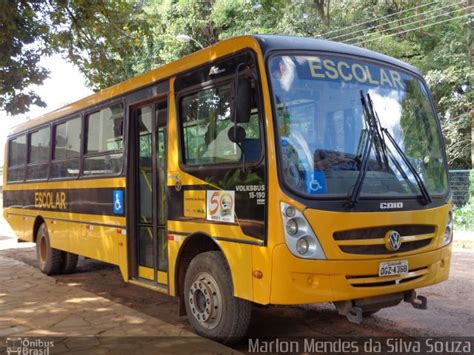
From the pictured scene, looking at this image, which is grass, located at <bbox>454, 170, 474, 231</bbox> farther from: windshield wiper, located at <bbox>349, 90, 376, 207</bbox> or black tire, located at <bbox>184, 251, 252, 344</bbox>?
black tire, located at <bbox>184, 251, 252, 344</bbox>

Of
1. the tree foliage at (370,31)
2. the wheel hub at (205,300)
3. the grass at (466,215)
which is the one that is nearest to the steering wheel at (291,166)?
the wheel hub at (205,300)

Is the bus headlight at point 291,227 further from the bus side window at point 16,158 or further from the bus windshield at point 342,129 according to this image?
the bus side window at point 16,158

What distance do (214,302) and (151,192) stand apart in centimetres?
181

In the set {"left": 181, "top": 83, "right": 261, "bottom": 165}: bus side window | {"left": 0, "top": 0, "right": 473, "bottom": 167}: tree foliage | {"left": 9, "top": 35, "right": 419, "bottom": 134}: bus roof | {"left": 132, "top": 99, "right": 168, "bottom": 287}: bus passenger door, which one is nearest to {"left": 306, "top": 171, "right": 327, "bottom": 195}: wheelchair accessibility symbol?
{"left": 181, "top": 83, "right": 261, "bottom": 165}: bus side window

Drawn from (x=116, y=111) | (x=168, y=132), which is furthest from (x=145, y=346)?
(x=116, y=111)

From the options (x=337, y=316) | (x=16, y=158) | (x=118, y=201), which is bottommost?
(x=337, y=316)

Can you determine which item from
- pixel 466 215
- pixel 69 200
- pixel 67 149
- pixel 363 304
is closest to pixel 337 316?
pixel 363 304

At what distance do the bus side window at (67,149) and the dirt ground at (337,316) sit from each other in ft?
6.15

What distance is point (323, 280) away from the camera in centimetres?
427

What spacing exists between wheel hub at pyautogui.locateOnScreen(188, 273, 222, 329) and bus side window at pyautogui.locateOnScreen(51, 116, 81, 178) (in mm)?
3668

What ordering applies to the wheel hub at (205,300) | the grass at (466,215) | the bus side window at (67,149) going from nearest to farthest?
1. the wheel hub at (205,300)
2. the bus side window at (67,149)
3. the grass at (466,215)

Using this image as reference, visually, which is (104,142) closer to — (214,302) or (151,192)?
(151,192)

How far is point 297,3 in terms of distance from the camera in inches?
797

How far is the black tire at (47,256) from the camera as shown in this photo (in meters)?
9.12
